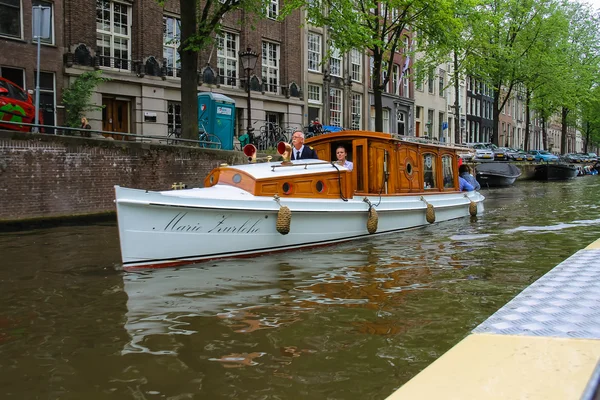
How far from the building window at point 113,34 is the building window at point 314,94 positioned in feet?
39.1

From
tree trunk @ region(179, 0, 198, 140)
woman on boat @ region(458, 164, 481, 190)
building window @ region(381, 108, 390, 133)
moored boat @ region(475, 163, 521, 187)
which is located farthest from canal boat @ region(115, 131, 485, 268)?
building window @ region(381, 108, 390, 133)

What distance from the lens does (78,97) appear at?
2000 centimetres

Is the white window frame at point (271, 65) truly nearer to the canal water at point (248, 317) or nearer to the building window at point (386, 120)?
the building window at point (386, 120)

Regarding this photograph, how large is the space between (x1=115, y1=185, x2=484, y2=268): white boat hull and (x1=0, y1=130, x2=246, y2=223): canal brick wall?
6412 millimetres

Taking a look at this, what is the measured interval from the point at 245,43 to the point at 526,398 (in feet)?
88.1

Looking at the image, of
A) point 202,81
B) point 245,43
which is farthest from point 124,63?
point 245,43

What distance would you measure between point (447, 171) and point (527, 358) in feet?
40.3

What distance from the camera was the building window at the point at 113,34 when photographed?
22.0 metres

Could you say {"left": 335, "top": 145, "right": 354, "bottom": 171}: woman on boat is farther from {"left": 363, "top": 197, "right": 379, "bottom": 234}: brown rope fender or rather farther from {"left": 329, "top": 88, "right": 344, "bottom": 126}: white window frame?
{"left": 329, "top": 88, "right": 344, "bottom": 126}: white window frame

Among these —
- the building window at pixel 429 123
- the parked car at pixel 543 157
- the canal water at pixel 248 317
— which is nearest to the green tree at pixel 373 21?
the canal water at pixel 248 317

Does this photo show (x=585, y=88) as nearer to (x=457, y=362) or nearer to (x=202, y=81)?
(x=202, y=81)

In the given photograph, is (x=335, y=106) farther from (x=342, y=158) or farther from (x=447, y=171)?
(x=342, y=158)

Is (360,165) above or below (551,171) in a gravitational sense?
below

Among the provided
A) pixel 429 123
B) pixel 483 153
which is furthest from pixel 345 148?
pixel 429 123
